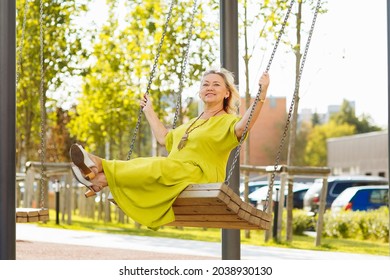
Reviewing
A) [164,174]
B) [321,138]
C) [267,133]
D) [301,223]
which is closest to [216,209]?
[164,174]

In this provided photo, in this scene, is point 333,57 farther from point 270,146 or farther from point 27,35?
point 270,146

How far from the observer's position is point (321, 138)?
48750mm

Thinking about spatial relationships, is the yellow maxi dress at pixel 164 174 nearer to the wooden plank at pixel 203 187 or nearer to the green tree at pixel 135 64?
the wooden plank at pixel 203 187

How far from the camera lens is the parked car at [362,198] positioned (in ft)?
51.4

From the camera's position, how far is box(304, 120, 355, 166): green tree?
155ft

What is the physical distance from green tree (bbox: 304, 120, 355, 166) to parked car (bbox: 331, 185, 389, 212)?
30139 millimetres

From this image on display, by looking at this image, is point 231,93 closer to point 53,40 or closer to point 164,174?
point 164,174

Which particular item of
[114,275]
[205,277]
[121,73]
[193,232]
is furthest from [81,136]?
[205,277]

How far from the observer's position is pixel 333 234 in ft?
43.3

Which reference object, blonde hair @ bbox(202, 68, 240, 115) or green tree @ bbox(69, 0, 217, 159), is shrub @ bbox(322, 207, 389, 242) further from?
blonde hair @ bbox(202, 68, 240, 115)

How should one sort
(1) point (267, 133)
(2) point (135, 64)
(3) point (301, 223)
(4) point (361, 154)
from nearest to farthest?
(3) point (301, 223), (2) point (135, 64), (4) point (361, 154), (1) point (267, 133)

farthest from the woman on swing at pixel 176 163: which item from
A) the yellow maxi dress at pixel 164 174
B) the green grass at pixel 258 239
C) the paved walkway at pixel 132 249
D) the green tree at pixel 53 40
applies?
the green tree at pixel 53 40

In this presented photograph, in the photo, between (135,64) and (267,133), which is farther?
(267,133)

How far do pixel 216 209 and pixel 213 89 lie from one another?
0.99 metres
